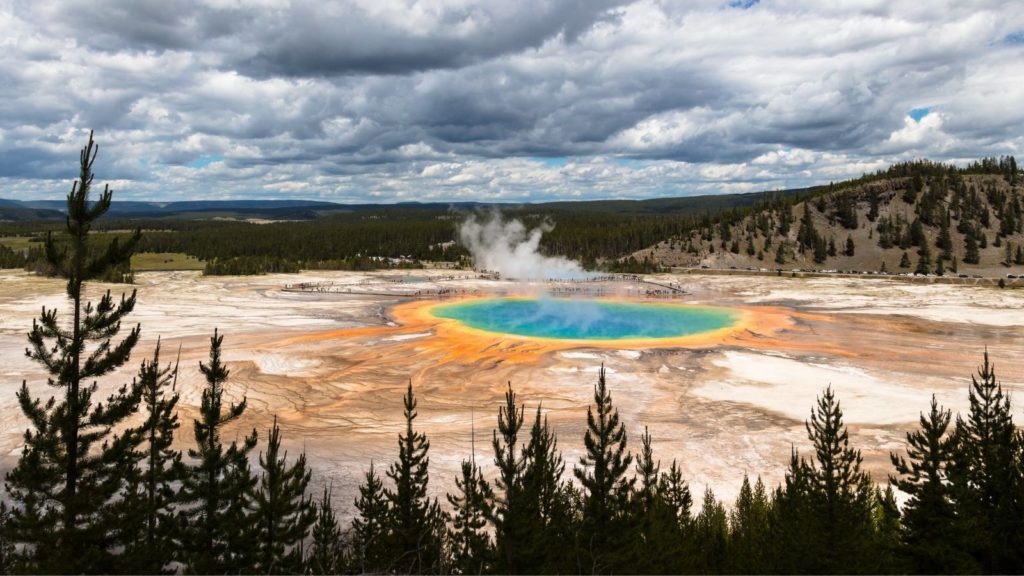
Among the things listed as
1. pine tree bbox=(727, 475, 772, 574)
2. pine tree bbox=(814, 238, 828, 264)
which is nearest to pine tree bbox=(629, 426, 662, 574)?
pine tree bbox=(727, 475, 772, 574)

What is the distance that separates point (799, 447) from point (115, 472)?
2019 cm

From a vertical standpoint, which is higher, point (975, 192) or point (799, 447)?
point (975, 192)

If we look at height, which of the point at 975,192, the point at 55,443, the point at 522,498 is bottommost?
the point at 522,498

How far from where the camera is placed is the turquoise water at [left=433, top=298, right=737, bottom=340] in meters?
46.7

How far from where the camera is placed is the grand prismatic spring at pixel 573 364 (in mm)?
22734

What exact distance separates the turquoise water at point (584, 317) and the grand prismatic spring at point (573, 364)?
0.26 metres

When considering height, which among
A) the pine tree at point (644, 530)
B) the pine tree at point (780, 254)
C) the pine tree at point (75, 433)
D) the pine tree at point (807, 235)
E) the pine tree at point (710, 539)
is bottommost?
the pine tree at point (710, 539)

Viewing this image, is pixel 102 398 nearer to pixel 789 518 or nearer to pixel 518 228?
pixel 789 518

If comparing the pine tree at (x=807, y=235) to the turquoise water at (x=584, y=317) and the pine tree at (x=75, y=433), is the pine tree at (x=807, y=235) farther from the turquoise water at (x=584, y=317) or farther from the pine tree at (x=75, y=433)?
the pine tree at (x=75, y=433)

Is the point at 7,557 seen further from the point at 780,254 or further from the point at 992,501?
the point at 780,254

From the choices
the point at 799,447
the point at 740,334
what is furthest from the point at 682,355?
the point at 799,447

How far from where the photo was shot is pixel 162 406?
13.7 meters

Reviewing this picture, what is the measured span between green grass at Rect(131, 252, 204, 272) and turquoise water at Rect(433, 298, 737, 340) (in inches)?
3067

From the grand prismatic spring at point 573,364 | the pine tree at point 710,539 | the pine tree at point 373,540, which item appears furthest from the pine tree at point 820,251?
the pine tree at point 373,540
